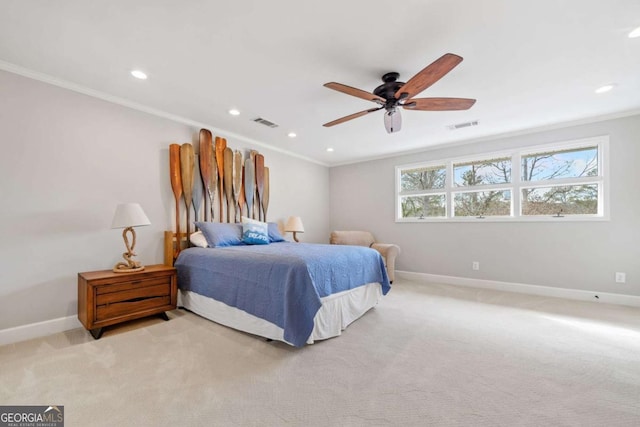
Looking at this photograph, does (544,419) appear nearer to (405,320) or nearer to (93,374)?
(405,320)

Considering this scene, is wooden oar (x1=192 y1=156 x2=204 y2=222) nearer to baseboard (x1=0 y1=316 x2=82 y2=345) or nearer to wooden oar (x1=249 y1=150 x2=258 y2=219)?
A: wooden oar (x1=249 y1=150 x2=258 y2=219)

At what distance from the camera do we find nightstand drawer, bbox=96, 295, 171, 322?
241 cm

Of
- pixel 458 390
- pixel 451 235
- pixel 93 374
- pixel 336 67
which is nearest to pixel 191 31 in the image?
pixel 336 67

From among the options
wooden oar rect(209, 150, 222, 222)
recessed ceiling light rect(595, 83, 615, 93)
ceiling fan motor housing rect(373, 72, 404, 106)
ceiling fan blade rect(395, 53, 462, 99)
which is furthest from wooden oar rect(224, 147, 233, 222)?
recessed ceiling light rect(595, 83, 615, 93)

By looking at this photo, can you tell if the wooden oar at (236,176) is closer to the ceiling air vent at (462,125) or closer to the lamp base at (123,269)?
the lamp base at (123,269)

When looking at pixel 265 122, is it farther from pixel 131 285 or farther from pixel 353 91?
pixel 131 285

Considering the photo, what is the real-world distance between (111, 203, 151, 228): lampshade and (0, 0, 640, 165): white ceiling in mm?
1251

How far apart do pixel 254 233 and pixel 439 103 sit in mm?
2680

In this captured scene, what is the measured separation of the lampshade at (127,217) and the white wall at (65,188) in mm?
409

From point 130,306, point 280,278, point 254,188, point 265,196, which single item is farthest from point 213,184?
point 280,278

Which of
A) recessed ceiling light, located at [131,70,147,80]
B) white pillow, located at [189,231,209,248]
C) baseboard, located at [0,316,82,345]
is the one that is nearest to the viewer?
baseboard, located at [0,316,82,345]

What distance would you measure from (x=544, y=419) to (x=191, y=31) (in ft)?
10.7

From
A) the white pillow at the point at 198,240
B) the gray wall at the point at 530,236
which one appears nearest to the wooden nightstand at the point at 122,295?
the white pillow at the point at 198,240

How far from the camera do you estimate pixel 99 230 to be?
9.22 feet
